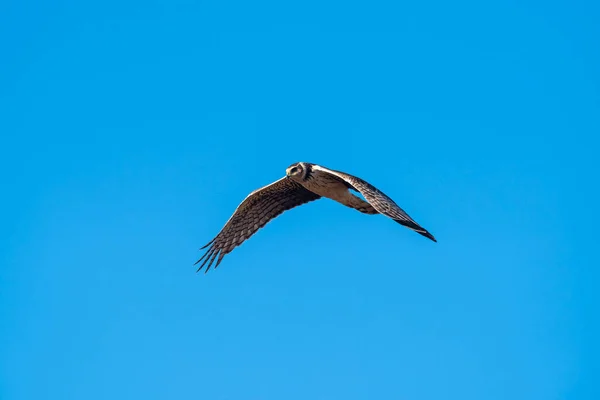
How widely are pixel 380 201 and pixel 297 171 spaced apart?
2265 millimetres

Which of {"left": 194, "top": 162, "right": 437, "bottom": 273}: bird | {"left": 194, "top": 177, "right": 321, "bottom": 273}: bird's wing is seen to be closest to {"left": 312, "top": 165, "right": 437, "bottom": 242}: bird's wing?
{"left": 194, "top": 162, "right": 437, "bottom": 273}: bird

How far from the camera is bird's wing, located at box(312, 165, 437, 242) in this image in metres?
14.0

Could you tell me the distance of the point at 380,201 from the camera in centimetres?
1491

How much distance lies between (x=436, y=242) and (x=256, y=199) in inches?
227

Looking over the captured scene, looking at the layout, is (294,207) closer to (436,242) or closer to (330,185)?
(330,185)

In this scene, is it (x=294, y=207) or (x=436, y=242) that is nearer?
(x=436, y=242)

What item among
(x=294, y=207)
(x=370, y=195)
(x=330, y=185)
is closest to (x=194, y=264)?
(x=294, y=207)

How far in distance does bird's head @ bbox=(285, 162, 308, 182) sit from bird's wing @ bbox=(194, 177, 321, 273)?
1.12 m

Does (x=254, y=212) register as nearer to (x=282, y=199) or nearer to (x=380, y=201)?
(x=282, y=199)

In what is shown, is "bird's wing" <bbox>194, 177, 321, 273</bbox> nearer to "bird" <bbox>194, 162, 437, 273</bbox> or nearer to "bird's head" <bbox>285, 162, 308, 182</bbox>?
"bird" <bbox>194, 162, 437, 273</bbox>

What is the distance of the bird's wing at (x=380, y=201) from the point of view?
14.0 meters

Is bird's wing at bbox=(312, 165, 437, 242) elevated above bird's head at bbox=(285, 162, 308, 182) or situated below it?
below

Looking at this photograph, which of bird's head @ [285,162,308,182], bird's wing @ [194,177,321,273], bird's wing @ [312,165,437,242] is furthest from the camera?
bird's wing @ [194,177,321,273]

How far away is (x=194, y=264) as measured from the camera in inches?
723
